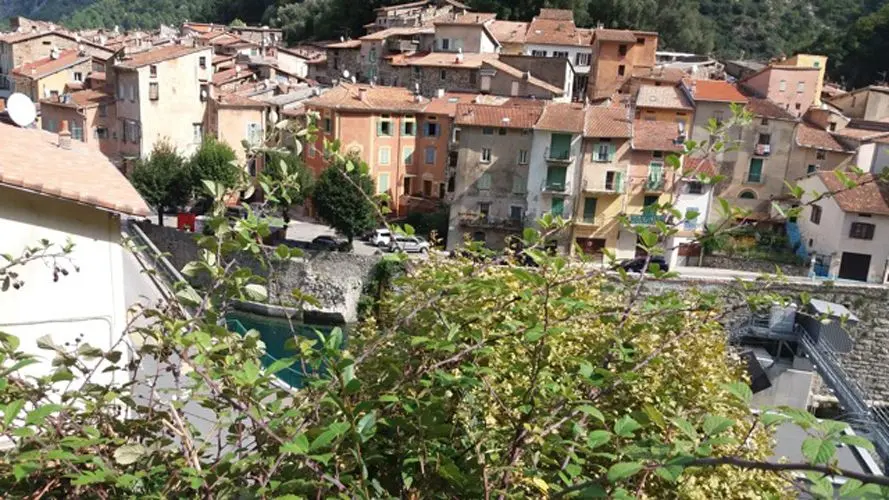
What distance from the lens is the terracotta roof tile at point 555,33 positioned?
45812 mm

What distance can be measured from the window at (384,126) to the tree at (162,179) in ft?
26.6

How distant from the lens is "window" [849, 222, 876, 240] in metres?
27.6

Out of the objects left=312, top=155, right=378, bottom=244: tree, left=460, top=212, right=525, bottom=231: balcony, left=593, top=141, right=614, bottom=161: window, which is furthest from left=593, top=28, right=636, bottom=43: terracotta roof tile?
left=312, top=155, right=378, bottom=244: tree

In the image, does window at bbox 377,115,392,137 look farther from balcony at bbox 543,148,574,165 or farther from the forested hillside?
the forested hillside

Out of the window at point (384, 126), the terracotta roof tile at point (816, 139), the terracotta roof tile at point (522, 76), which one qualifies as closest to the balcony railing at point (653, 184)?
the terracotta roof tile at point (816, 139)

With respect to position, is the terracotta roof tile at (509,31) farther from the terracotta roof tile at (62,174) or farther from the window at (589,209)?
the terracotta roof tile at (62,174)

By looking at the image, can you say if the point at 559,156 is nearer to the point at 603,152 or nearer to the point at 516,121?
the point at 603,152

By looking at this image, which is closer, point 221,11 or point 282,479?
point 282,479

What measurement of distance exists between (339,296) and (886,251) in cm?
2002

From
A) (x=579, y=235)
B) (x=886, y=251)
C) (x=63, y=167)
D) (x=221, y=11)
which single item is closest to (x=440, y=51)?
(x=579, y=235)

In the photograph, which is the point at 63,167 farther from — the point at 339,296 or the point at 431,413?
the point at 339,296

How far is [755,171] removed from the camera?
33594 millimetres

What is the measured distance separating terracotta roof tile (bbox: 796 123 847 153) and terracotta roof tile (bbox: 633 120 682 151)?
7.02 m

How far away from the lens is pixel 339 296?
25469 millimetres
